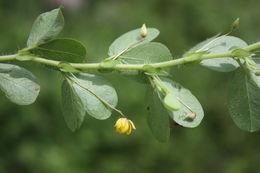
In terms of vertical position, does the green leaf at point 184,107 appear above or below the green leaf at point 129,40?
below

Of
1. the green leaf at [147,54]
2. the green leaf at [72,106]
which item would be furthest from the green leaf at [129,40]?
the green leaf at [72,106]

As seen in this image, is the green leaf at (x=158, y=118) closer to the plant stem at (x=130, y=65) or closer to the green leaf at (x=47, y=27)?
the plant stem at (x=130, y=65)

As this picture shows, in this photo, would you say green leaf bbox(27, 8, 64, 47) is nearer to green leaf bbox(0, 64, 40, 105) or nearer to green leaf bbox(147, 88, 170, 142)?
green leaf bbox(0, 64, 40, 105)

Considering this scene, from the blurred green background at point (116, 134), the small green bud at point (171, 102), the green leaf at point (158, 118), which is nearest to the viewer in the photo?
the small green bud at point (171, 102)

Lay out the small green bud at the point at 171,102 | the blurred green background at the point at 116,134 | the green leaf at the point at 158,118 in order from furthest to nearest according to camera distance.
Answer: the blurred green background at the point at 116,134 < the green leaf at the point at 158,118 < the small green bud at the point at 171,102

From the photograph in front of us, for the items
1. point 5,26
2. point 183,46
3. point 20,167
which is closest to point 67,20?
point 5,26

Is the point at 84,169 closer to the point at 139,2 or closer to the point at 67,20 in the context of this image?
the point at 67,20
